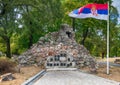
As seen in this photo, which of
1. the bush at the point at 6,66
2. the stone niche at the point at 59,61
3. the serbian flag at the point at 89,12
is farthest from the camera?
the stone niche at the point at 59,61

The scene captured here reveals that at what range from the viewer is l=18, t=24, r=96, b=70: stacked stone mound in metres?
23.2

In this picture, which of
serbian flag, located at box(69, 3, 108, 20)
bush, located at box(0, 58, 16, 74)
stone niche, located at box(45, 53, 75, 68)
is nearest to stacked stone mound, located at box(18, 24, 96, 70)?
stone niche, located at box(45, 53, 75, 68)

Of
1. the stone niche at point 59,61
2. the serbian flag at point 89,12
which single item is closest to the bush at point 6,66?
the stone niche at point 59,61

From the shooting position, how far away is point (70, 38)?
27391mm

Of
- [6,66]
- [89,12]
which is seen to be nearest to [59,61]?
[89,12]

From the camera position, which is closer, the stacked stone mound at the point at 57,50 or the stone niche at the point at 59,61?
the stone niche at the point at 59,61

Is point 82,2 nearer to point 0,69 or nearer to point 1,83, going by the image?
point 0,69

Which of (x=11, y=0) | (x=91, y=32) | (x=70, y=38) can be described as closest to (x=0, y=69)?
(x=11, y=0)

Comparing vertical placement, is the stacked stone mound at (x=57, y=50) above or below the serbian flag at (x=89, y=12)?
below

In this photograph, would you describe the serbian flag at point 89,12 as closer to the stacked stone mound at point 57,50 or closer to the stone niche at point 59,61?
the stone niche at point 59,61

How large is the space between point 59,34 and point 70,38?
1124mm

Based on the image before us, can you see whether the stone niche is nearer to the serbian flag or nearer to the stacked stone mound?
the stacked stone mound

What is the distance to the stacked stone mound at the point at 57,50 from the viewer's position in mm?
23159

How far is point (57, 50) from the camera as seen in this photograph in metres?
23.9
